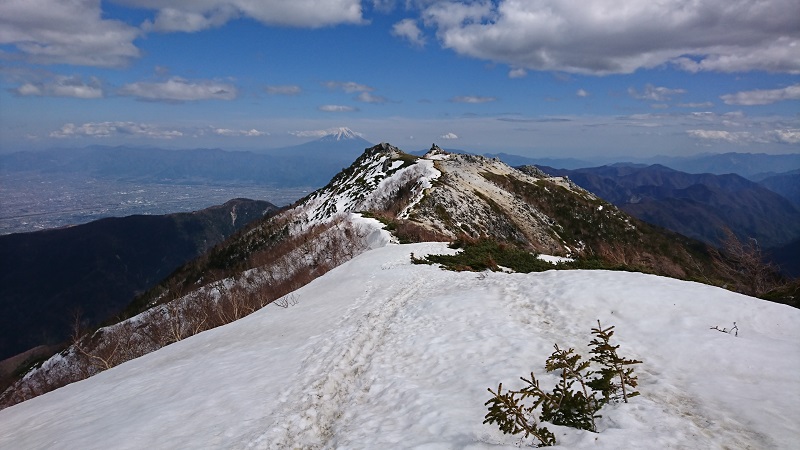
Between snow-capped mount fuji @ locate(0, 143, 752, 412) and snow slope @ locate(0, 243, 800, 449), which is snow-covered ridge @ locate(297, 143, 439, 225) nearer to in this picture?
snow-capped mount fuji @ locate(0, 143, 752, 412)

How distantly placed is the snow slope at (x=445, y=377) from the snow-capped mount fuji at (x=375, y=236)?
6868mm

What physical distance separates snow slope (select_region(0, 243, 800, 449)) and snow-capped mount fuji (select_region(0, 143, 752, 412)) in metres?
6.87

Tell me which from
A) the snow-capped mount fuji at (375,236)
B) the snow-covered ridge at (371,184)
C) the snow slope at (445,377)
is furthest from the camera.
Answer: the snow-covered ridge at (371,184)

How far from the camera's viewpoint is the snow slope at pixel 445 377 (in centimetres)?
661

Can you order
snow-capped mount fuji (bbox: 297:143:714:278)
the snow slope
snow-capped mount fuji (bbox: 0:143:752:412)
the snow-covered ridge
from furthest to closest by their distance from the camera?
the snow-covered ridge < snow-capped mount fuji (bbox: 297:143:714:278) < snow-capped mount fuji (bbox: 0:143:752:412) < the snow slope

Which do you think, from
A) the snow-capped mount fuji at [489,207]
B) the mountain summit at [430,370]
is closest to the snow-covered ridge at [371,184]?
the snow-capped mount fuji at [489,207]

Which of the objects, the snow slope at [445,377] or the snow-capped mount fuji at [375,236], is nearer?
the snow slope at [445,377]

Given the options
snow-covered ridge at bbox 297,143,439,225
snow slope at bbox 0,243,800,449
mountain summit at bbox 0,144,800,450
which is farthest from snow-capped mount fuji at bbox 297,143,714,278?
snow slope at bbox 0,243,800,449

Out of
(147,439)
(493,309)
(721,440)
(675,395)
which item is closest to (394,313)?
(493,309)

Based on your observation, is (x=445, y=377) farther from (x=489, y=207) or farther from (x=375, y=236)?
(x=489, y=207)

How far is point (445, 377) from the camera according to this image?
30.0 feet

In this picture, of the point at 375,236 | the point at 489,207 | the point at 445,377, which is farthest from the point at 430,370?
the point at 489,207

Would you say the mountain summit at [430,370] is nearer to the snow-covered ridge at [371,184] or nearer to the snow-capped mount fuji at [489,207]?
the snow-capped mount fuji at [489,207]

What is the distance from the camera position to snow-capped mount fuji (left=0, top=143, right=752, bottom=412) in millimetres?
31953
